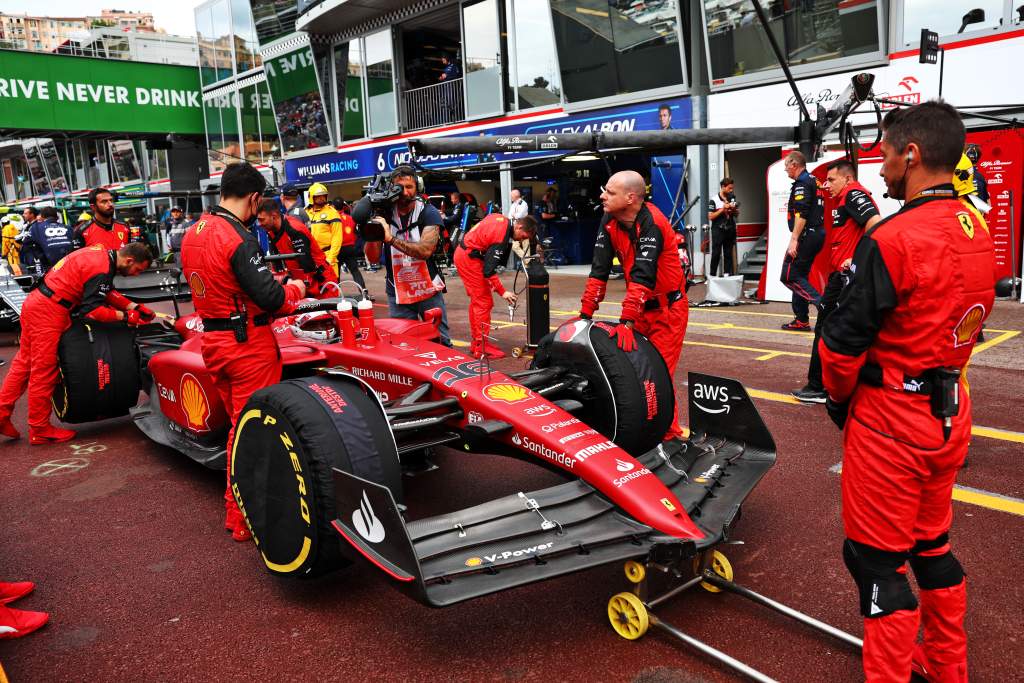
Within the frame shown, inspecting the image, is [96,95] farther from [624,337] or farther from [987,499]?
[987,499]

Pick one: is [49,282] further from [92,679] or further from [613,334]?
[613,334]

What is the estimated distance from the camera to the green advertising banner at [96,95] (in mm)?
25859

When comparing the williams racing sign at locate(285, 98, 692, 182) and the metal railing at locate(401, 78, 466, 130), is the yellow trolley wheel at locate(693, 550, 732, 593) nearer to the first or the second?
the williams racing sign at locate(285, 98, 692, 182)

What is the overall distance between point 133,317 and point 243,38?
89.4 feet

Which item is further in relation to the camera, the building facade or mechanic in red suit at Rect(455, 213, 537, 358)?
the building facade

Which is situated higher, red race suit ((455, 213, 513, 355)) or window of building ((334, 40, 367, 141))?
window of building ((334, 40, 367, 141))

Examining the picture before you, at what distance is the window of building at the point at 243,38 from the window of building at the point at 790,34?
20023mm

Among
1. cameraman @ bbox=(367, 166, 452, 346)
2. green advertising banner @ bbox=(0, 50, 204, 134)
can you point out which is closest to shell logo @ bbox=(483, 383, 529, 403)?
cameraman @ bbox=(367, 166, 452, 346)

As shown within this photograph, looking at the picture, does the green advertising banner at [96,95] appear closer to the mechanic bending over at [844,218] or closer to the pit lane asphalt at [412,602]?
the pit lane asphalt at [412,602]

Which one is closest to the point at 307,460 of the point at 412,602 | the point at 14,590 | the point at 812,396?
the point at 412,602

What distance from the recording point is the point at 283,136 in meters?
27.0

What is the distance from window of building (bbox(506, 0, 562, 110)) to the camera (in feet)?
57.9

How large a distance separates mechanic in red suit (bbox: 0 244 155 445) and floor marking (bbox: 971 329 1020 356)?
774 centimetres

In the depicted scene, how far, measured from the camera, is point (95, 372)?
17.8 feet
